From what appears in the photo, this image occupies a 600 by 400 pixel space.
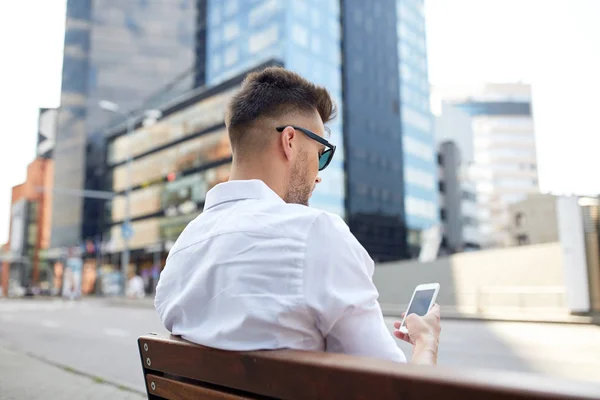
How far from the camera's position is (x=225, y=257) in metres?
1.50

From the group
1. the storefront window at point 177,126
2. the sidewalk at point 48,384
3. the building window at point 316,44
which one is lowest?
the sidewalk at point 48,384

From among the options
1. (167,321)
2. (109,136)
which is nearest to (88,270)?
(109,136)

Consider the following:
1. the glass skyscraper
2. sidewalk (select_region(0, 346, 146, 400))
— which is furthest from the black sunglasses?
the glass skyscraper

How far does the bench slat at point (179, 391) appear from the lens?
144 centimetres

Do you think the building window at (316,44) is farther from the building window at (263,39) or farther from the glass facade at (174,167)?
the glass facade at (174,167)

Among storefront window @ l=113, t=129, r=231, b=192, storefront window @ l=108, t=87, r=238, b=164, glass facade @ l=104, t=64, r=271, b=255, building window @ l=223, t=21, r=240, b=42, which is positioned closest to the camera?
storefront window @ l=113, t=129, r=231, b=192

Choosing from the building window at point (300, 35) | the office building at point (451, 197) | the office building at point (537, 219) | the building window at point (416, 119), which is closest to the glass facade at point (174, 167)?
the building window at point (300, 35)

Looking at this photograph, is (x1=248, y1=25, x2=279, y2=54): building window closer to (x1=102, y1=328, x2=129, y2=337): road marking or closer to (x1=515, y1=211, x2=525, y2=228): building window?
(x1=515, y1=211, x2=525, y2=228): building window

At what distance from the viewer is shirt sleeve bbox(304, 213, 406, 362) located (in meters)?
1.36

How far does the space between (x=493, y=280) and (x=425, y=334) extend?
21948 mm

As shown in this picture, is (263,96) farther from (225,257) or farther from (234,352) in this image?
(234,352)

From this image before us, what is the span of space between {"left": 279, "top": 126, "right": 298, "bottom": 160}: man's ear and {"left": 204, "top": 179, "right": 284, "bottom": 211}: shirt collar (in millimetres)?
126

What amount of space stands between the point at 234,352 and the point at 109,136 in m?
76.7

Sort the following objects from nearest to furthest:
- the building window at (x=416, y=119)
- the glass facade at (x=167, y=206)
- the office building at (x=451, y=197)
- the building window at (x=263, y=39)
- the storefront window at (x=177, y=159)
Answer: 1. the building window at (x=263, y=39)
2. the storefront window at (x=177, y=159)
3. the glass facade at (x=167, y=206)
4. the building window at (x=416, y=119)
5. the office building at (x=451, y=197)
